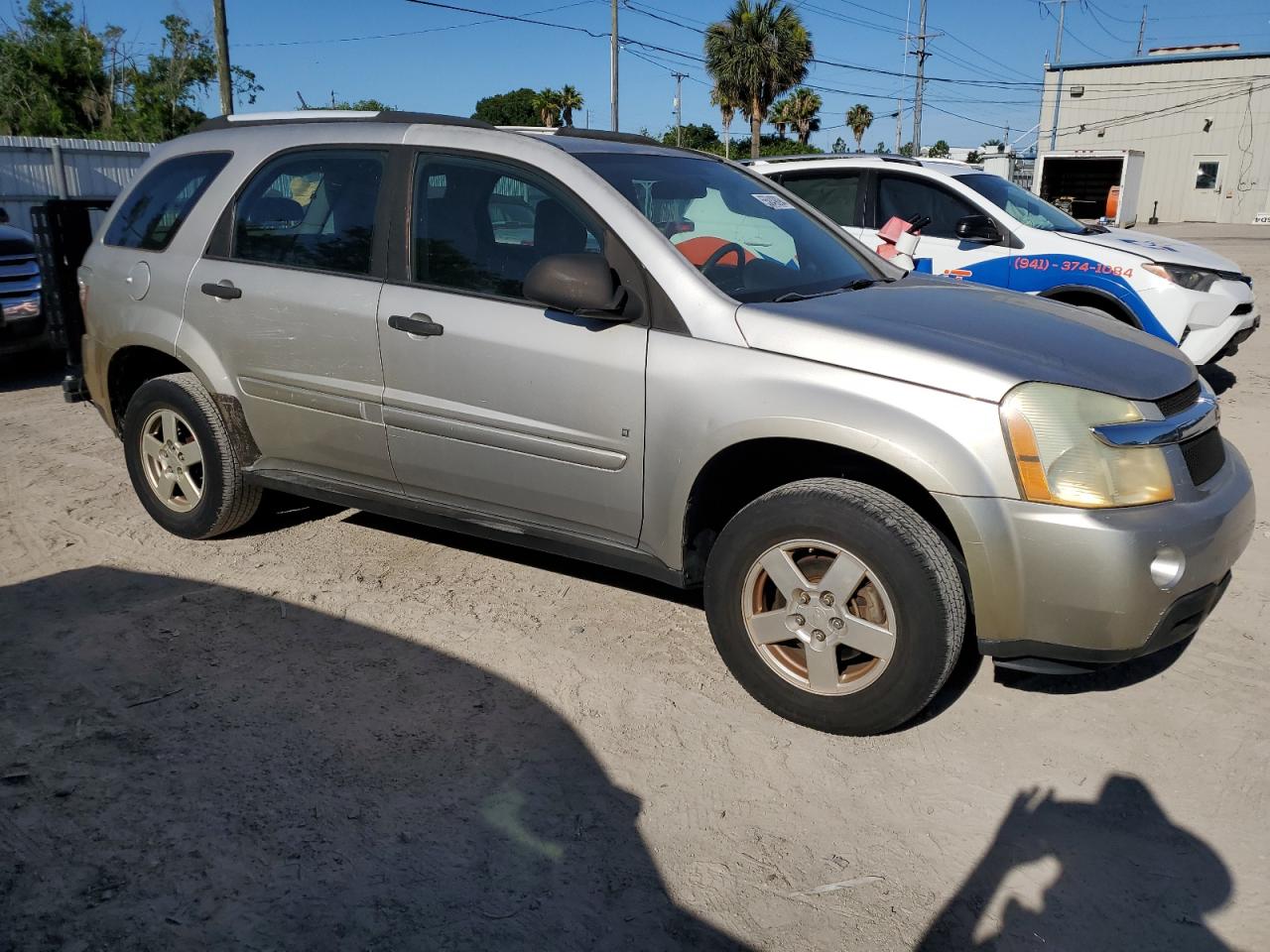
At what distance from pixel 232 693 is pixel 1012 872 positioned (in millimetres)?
2468

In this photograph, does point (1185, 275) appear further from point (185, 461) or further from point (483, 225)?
point (185, 461)

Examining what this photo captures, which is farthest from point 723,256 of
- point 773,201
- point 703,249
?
point 773,201

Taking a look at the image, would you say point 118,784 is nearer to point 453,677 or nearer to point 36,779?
point 36,779

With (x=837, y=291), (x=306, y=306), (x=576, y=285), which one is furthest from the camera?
(x=306, y=306)

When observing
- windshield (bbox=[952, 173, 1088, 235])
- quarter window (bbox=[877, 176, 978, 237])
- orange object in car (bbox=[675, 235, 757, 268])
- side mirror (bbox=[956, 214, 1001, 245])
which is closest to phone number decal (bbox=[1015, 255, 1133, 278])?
side mirror (bbox=[956, 214, 1001, 245])

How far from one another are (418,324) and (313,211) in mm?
845

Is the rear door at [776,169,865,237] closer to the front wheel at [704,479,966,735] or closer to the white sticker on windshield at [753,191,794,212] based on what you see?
the white sticker on windshield at [753,191,794,212]

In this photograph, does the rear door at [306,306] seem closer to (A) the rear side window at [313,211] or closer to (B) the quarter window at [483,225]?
(A) the rear side window at [313,211]

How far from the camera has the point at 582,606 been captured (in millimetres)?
4188

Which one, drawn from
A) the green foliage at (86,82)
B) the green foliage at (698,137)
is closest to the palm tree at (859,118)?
the green foliage at (698,137)

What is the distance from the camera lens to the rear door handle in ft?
14.1

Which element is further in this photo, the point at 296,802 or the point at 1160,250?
the point at 1160,250

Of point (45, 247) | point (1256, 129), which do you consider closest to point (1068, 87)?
point (1256, 129)

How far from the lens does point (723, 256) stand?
3637 millimetres
